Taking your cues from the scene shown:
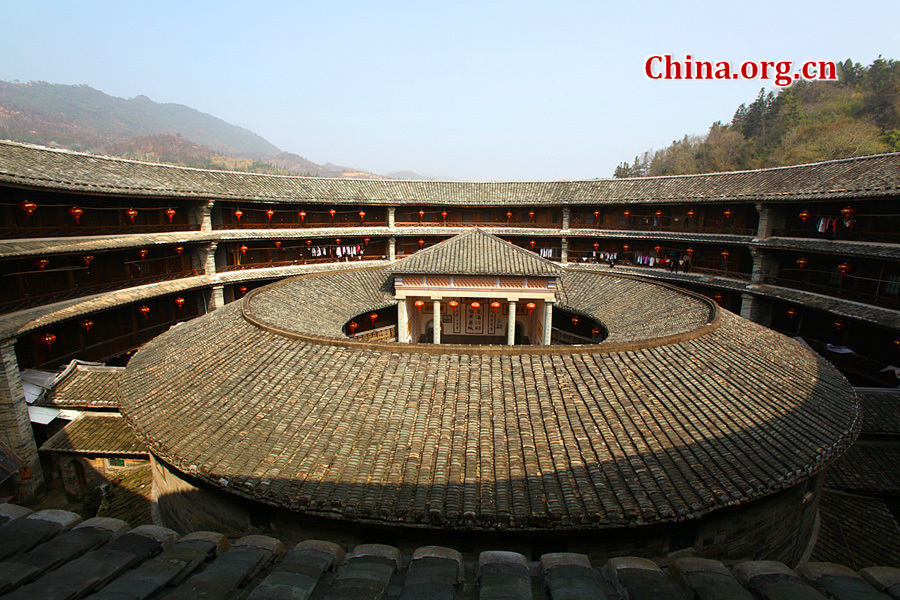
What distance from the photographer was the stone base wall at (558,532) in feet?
29.3

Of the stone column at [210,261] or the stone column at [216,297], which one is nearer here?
the stone column at [210,261]

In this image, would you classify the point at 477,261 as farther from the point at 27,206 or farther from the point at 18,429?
the point at 18,429

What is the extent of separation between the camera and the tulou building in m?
8.72

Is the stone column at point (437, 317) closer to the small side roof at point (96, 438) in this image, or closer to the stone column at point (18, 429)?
the small side roof at point (96, 438)

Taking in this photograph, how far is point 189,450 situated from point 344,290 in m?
15.2

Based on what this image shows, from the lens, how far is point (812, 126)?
194 ft

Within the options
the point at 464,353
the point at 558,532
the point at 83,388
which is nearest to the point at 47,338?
the point at 83,388

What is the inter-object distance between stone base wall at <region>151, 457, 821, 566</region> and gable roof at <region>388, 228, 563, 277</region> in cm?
1499

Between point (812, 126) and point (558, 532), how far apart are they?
7230cm

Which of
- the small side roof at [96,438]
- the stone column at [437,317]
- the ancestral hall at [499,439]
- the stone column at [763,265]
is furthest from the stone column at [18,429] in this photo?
the stone column at [763,265]

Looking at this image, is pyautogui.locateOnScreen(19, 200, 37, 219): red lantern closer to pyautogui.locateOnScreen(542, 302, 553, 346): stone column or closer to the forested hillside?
pyautogui.locateOnScreen(542, 302, 553, 346): stone column

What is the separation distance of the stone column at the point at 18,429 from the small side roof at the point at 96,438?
3.14ft

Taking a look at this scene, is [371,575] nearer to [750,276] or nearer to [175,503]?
[175,503]

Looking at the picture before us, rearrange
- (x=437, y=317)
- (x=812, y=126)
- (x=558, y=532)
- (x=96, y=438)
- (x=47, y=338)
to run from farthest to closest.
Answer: (x=812, y=126) → (x=437, y=317) → (x=47, y=338) → (x=96, y=438) → (x=558, y=532)
